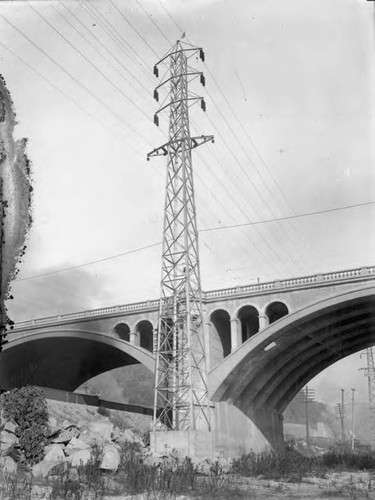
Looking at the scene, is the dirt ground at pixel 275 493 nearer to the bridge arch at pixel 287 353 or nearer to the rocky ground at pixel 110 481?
the rocky ground at pixel 110 481

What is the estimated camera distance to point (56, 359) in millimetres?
61094

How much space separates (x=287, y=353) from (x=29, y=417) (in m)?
24.5

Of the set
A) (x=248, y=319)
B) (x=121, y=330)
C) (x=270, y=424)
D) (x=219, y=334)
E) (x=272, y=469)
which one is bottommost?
(x=270, y=424)

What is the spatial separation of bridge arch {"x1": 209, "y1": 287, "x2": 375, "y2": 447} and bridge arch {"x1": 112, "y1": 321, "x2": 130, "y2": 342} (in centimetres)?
1165

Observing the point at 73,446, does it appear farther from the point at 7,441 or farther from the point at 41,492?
the point at 41,492

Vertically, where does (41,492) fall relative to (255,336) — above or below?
below

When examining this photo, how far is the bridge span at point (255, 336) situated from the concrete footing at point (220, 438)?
0.09 m

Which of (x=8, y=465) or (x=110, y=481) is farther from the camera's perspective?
(x=8, y=465)

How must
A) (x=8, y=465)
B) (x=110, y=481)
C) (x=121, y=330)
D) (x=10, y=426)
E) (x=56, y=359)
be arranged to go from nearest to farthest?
(x=110, y=481), (x=8, y=465), (x=10, y=426), (x=121, y=330), (x=56, y=359)

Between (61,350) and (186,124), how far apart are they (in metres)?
33.4

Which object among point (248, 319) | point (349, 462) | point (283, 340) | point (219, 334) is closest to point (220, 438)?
point (219, 334)

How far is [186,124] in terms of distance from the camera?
114 ft

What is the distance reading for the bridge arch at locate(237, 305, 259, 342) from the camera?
136 ft

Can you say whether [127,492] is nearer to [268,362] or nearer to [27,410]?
[27,410]
